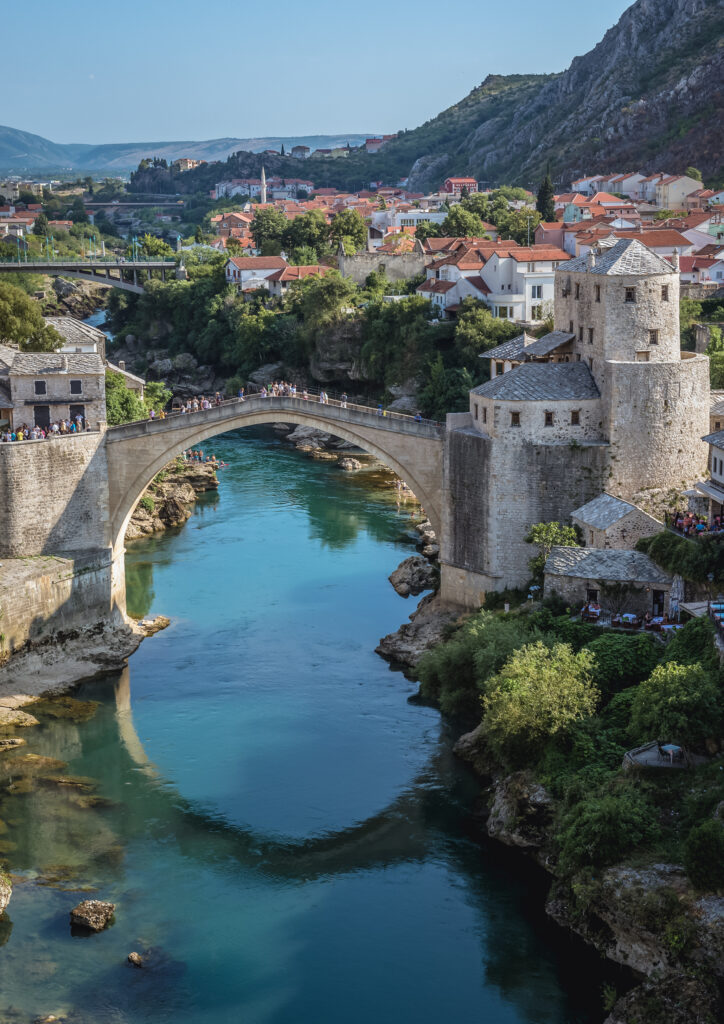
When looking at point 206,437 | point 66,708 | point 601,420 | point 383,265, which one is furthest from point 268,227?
point 66,708

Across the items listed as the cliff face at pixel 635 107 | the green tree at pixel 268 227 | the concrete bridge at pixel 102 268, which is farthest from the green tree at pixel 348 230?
the cliff face at pixel 635 107

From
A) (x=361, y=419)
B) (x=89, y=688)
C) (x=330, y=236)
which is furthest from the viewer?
(x=330, y=236)

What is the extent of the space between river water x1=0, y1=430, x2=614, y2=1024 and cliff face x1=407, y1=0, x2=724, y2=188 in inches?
2613

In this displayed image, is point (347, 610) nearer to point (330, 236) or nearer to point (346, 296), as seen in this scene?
point (346, 296)

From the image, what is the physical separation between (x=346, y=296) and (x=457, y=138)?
315ft

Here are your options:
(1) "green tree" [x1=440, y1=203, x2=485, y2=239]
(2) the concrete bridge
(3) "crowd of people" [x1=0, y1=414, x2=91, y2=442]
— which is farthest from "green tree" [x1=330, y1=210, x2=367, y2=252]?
(3) "crowd of people" [x1=0, y1=414, x2=91, y2=442]

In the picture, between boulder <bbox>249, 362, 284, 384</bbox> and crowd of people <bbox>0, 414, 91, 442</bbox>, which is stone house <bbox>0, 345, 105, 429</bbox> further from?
boulder <bbox>249, 362, 284, 384</bbox>

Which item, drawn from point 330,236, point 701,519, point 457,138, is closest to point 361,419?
point 701,519

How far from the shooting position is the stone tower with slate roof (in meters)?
36.2

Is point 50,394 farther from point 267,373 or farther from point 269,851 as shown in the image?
point 267,373

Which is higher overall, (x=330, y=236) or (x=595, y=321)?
(x=330, y=236)

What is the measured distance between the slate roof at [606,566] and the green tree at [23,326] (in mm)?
22902

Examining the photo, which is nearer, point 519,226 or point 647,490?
point 647,490

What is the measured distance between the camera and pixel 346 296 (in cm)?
7106
